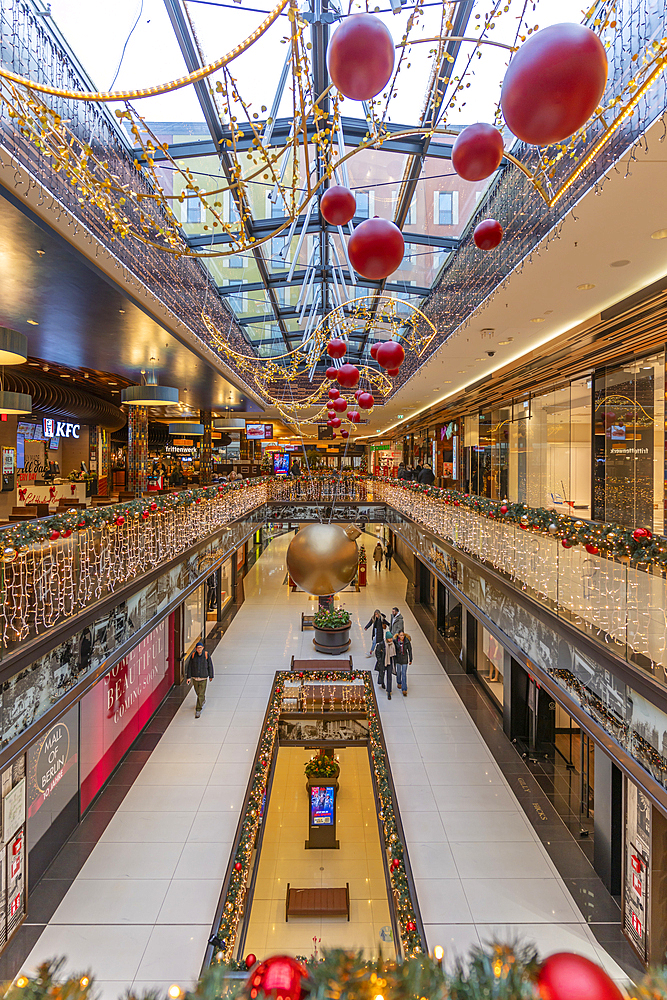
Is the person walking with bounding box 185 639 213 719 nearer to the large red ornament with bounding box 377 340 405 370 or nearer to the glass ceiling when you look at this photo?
the glass ceiling

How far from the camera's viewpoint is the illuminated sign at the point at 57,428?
16477 millimetres

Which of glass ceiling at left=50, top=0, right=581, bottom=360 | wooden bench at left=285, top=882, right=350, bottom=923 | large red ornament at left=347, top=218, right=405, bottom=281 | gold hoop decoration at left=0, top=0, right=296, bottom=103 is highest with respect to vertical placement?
glass ceiling at left=50, top=0, right=581, bottom=360

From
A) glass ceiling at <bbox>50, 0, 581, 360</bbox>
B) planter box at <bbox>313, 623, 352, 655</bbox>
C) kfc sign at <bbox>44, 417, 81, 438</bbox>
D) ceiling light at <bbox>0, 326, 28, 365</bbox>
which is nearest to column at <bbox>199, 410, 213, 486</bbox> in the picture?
kfc sign at <bbox>44, 417, 81, 438</bbox>

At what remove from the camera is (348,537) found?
3.61 m

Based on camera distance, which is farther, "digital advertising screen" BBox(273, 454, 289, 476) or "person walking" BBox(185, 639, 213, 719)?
"digital advertising screen" BBox(273, 454, 289, 476)

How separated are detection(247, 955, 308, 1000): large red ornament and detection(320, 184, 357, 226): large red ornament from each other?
2.92m

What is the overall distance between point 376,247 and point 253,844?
7.85m

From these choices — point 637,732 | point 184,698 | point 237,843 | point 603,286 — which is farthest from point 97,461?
point 637,732

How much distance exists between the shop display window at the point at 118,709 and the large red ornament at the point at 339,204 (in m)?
8.62

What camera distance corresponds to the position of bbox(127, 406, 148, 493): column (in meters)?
16.5

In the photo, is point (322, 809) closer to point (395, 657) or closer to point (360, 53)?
point (395, 657)

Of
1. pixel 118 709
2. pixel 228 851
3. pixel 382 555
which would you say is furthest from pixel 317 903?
pixel 382 555

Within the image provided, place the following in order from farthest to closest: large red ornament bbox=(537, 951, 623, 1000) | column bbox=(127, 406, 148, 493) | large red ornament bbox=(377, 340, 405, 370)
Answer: column bbox=(127, 406, 148, 493), large red ornament bbox=(377, 340, 405, 370), large red ornament bbox=(537, 951, 623, 1000)

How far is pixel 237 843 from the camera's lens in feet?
22.3
